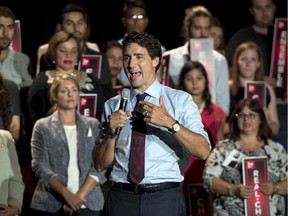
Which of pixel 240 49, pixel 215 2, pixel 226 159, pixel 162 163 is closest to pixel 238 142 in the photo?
pixel 226 159

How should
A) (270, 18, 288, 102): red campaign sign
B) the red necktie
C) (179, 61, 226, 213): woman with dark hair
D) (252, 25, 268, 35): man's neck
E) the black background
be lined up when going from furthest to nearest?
1. the black background
2. (252, 25, 268, 35): man's neck
3. (270, 18, 288, 102): red campaign sign
4. (179, 61, 226, 213): woman with dark hair
5. the red necktie

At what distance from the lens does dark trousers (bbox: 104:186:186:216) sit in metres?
3.86

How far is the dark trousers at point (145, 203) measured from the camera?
386 centimetres

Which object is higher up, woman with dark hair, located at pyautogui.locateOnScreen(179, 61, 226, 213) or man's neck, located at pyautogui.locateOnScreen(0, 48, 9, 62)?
man's neck, located at pyautogui.locateOnScreen(0, 48, 9, 62)

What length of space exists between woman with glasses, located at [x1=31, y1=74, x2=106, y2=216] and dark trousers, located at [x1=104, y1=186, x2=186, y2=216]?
152 cm

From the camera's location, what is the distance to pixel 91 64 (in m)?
6.46

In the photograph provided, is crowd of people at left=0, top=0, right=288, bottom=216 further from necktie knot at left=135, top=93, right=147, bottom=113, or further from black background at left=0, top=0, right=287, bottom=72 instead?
black background at left=0, top=0, right=287, bottom=72

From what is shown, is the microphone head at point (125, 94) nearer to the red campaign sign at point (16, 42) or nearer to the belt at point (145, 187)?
the belt at point (145, 187)

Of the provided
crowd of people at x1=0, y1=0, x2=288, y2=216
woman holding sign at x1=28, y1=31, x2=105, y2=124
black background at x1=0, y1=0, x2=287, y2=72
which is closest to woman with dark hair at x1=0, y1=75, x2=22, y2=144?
crowd of people at x1=0, y1=0, x2=288, y2=216

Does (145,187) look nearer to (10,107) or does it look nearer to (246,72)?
(10,107)

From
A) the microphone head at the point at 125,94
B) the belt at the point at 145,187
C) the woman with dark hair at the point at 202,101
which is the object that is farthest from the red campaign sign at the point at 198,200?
the microphone head at the point at 125,94

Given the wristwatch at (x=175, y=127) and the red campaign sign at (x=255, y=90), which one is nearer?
the wristwatch at (x=175, y=127)

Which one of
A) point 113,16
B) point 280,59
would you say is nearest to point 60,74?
point 280,59

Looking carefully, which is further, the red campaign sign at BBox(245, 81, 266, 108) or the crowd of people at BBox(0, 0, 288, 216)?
the red campaign sign at BBox(245, 81, 266, 108)
